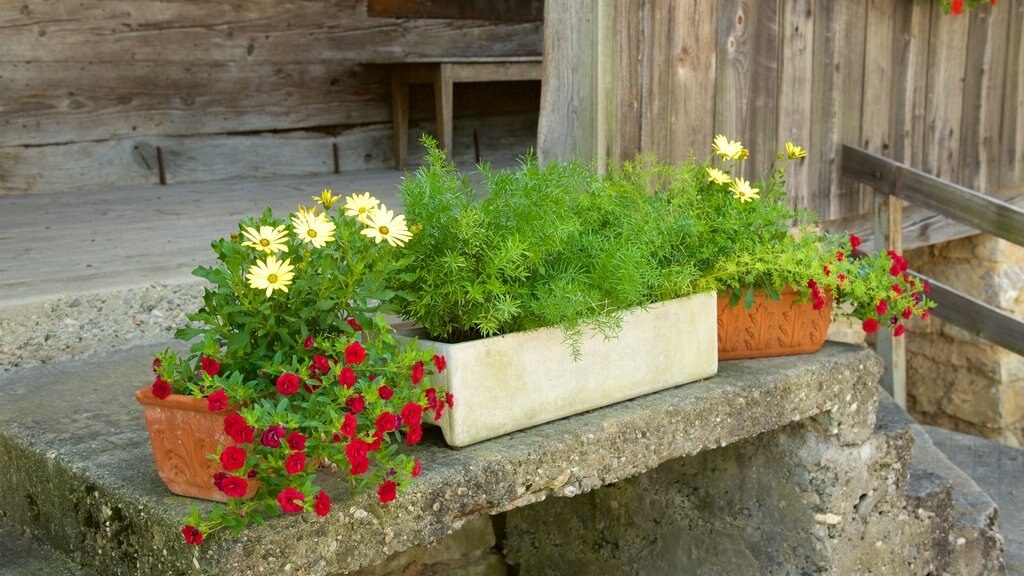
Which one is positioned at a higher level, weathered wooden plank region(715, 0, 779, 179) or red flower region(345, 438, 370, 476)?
weathered wooden plank region(715, 0, 779, 179)

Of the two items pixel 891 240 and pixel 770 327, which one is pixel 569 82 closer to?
pixel 770 327

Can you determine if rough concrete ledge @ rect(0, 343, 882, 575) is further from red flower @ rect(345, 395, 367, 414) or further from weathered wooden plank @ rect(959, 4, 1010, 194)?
weathered wooden plank @ rect(959, 4, 1010, 194)

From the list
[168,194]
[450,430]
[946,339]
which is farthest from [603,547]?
[946,339]

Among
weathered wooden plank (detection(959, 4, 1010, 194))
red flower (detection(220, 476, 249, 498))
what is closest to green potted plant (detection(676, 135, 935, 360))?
red flower (detection(220, 476, 249, 498))

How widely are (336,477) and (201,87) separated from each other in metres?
3.64

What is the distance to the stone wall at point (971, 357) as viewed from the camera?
4965 millimetres

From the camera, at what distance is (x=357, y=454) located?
1.45m

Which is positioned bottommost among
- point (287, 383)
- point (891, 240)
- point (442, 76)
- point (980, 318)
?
point (980, 318)

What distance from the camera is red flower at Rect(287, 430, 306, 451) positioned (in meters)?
1.40

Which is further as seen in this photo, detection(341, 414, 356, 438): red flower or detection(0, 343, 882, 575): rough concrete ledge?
detection(0, 343, 882, 575): rough concrete ledge

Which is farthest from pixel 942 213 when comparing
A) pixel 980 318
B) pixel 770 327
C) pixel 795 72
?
A: pixel 770 327

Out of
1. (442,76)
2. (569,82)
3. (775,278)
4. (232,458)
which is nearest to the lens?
(232,458)

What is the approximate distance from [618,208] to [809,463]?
77 cm

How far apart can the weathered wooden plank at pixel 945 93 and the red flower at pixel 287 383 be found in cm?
329
